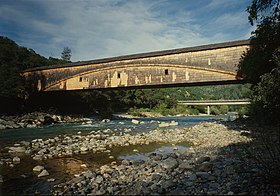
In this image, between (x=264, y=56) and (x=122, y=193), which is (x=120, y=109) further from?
(x=122, y=193)

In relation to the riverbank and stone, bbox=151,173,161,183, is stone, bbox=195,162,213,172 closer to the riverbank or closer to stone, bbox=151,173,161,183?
the riverbank

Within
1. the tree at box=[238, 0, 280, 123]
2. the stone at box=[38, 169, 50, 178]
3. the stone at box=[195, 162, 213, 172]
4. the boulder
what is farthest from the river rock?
the boulder

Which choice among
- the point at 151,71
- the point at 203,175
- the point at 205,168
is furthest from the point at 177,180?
the point at 151,71

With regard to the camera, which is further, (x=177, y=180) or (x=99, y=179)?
(x=99, y=179)

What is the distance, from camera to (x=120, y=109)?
118ft

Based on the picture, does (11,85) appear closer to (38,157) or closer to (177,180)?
(38,157)

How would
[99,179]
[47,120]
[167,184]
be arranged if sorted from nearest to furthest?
[167,184], [99,179], [47,120]

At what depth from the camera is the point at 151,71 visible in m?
14.5

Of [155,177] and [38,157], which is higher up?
[155,177]

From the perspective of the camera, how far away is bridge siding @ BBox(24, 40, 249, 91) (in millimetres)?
11987

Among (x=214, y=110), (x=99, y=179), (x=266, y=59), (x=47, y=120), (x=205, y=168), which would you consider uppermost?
(x=266, y=59)

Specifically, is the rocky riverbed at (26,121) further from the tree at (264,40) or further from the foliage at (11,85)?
the tree at (264,40)

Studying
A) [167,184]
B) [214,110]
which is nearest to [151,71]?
[167,184]

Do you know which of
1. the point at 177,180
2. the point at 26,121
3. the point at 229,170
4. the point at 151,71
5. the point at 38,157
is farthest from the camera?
the point at 26,121
